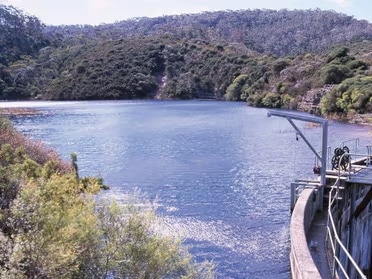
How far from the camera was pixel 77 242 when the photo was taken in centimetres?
1569

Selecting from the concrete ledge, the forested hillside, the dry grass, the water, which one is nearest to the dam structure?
the concrete ledge

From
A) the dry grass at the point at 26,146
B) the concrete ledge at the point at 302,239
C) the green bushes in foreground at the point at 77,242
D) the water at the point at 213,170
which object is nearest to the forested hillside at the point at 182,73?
the water at the point at 213,170

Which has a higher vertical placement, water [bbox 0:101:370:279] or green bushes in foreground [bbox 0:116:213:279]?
green bushes in foreground [bbox 0:116:213:279]

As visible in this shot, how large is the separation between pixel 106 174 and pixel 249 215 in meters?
17.3

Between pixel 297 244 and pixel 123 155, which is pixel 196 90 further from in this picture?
pixel 297 244

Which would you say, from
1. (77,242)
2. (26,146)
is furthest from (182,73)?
(77,242)

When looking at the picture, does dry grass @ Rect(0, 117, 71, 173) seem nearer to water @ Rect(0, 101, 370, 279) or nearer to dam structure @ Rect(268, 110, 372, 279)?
water @ Rect(0, 101, 370, 279)

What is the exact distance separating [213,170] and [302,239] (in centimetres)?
2893

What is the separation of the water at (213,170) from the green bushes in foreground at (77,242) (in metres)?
8.80

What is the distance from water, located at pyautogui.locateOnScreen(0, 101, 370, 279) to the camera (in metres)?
28.4

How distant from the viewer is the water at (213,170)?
93.2ft

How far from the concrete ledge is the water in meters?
4.28

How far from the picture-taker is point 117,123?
88.1m

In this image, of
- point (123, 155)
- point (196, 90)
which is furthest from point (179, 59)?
point (123, 155)
